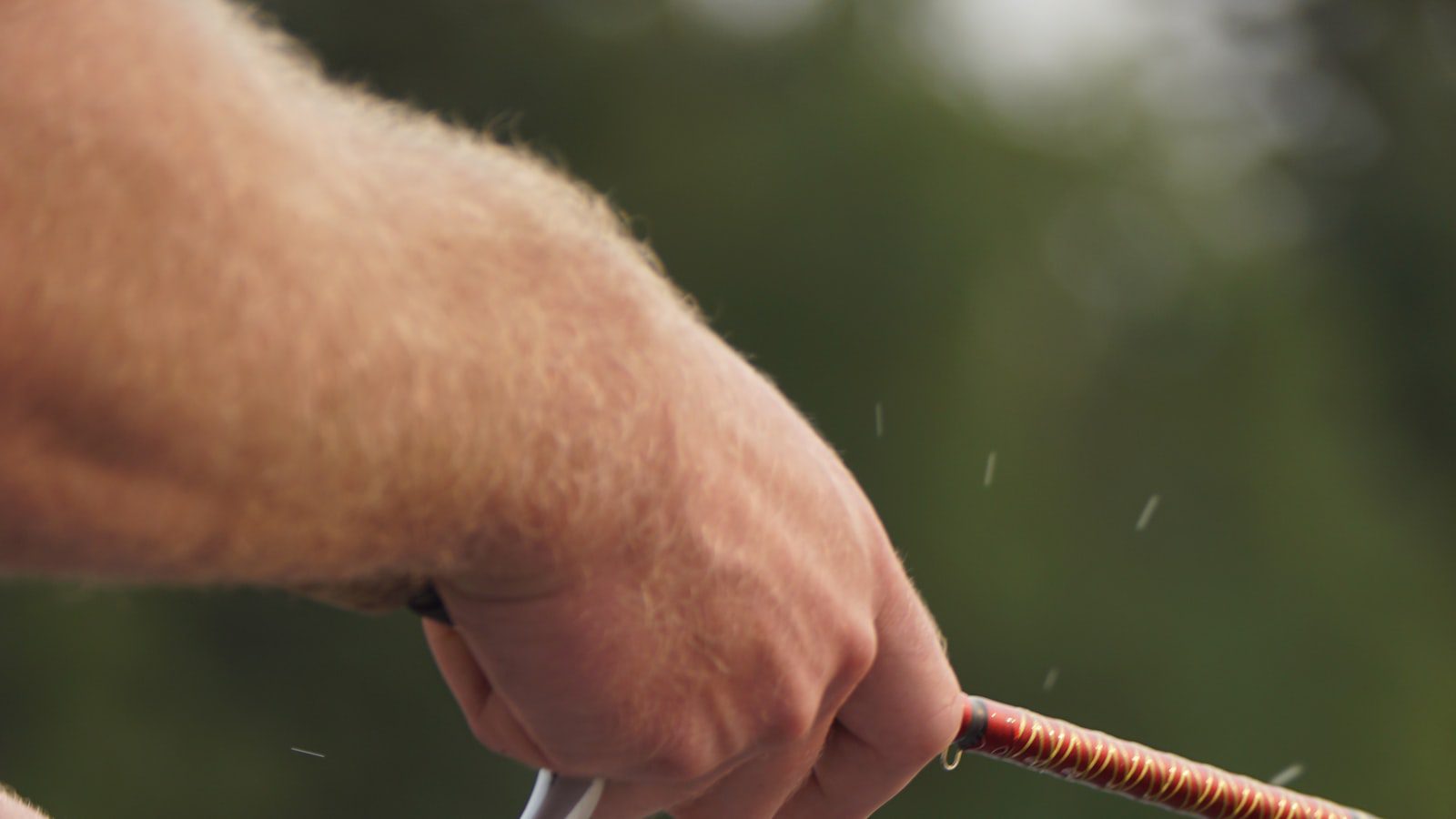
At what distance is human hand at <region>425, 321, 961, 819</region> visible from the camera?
1.00 meters

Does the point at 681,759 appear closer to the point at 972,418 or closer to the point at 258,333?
the point at 258,333

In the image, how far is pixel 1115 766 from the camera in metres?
1.47

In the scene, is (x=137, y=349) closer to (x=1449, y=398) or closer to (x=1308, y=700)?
(x=1308, y=700)

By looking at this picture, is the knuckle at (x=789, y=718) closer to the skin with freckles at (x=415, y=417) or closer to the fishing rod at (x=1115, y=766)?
the skin with freckles at (x=415, y=417)

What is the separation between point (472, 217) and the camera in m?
0.97

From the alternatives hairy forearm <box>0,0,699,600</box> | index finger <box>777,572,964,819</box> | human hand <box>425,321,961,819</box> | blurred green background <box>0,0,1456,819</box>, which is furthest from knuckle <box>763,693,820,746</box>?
blurred green background <box>0,0,1456,819</box>

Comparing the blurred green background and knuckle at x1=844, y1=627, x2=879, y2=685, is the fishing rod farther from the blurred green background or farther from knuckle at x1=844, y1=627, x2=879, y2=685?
the blurred green background

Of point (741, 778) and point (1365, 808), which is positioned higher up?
point (741, 778)

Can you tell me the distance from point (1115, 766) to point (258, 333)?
0.94 meters

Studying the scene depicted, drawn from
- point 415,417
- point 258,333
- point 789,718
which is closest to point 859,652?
point 789,718

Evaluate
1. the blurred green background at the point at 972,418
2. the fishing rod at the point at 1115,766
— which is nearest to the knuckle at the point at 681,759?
the fishing rod at the point at 1115,766

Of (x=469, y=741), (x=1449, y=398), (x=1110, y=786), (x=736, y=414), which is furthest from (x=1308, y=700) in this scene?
(x=736, y=414)

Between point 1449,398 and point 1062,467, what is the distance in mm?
4137

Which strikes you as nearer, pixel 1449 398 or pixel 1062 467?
pixel 1062 467
